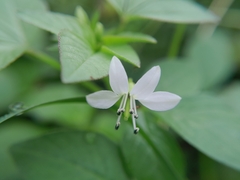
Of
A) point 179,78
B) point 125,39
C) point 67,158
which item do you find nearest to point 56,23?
point 125,39

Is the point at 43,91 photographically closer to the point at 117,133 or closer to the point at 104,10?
the point at 117,133

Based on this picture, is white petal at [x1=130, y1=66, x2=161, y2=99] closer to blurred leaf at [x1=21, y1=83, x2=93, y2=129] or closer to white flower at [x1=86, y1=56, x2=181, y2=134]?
white flower at [x1=86, y1=56, x2=181, y2=134]

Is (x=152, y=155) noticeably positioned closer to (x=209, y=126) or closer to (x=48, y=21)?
(x=209, y=126)

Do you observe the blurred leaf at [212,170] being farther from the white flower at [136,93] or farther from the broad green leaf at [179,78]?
the white flower at [136,93]

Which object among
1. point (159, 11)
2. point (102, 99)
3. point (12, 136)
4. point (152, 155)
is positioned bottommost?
point (12, 136)

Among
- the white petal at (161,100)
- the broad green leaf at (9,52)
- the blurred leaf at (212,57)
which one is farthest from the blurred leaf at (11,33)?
the blurred leaf at (212,57)

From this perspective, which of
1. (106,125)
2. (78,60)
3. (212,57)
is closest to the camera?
(78,60)
